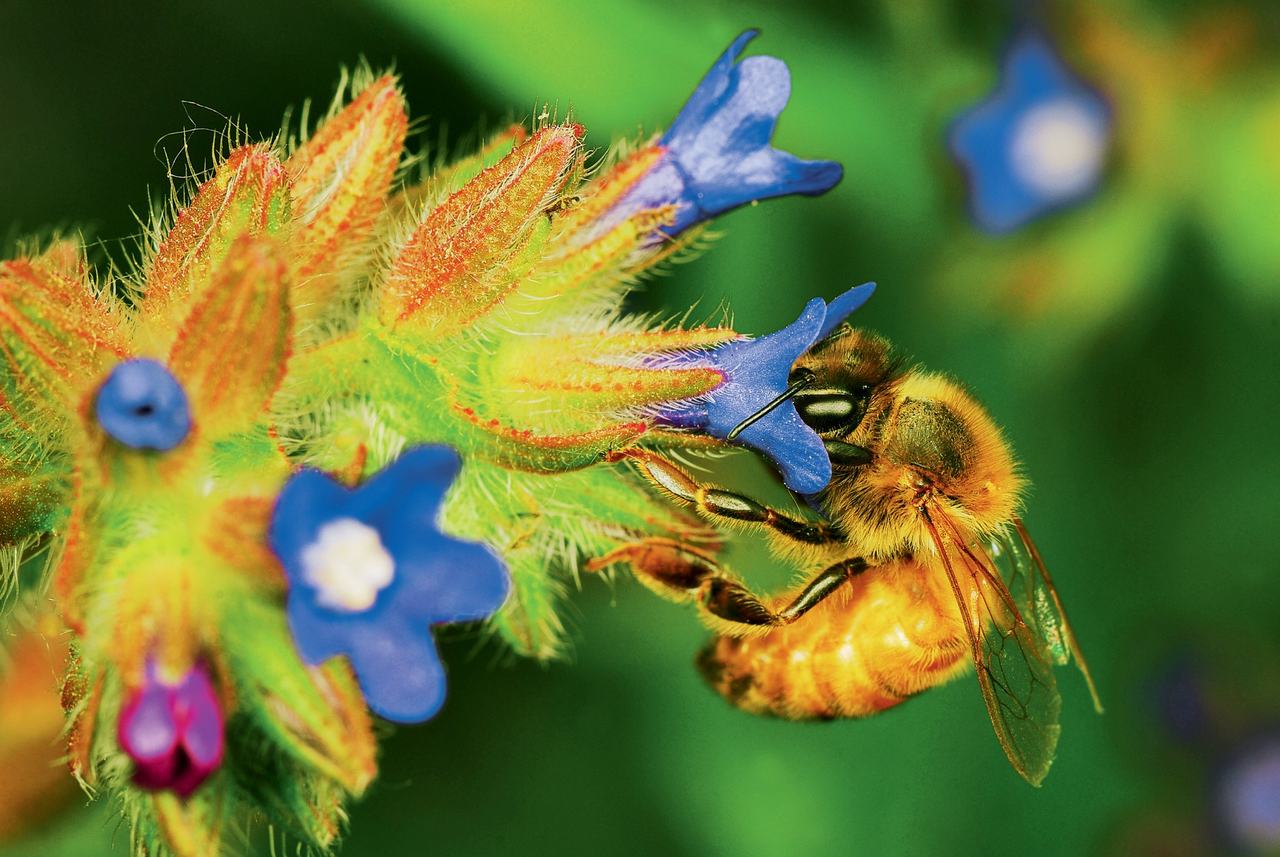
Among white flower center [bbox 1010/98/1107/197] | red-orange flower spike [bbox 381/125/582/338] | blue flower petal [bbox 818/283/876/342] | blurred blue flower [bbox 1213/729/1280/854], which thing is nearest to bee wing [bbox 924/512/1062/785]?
blue flower petal [bbox 818/283/876/342]

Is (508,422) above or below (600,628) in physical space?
above

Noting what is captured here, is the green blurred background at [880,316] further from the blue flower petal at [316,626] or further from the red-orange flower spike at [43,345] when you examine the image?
the blue flower petal at [316,626]

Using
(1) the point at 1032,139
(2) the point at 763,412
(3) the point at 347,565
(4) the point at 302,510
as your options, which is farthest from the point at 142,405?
(1) the point at 1032,139

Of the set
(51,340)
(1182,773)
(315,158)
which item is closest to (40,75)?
(315,158)

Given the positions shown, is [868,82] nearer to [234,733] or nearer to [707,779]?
[707,779]

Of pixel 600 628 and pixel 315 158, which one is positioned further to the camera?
pixel 600 628

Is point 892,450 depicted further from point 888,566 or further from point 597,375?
point 597,375

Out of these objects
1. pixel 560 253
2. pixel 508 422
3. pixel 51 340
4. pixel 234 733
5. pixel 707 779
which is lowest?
pixel 707 779
